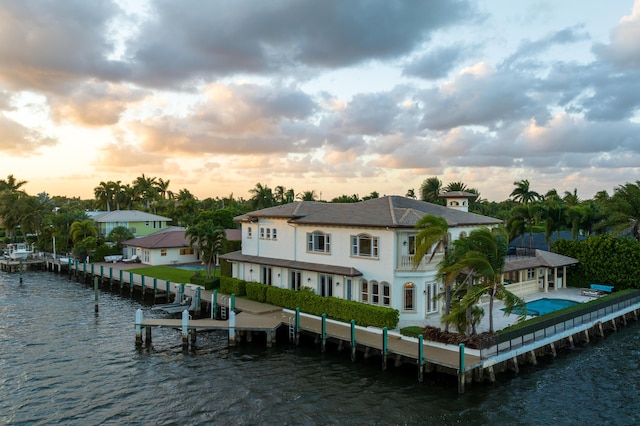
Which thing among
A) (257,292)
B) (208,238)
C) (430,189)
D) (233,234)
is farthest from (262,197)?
(257,292)

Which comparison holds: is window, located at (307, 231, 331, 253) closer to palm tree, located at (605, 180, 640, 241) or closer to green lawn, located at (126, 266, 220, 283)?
green lawn, located at (126, 266, 220, 283)

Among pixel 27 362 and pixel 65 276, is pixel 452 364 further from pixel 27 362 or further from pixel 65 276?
pixel 65 276

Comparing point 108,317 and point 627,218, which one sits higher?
point 627,218

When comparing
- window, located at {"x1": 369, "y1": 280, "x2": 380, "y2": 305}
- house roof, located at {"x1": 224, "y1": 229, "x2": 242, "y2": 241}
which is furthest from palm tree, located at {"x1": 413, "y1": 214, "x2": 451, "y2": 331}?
house roof, located at {"x1": 224, "y1": 229, "x2": 242, "y2": 241}

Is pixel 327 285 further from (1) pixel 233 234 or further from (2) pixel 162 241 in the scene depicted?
(2) pixel 162 241

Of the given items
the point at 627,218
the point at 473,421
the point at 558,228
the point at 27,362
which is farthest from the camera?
the point at 558,228

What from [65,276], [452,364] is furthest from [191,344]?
[65,276]

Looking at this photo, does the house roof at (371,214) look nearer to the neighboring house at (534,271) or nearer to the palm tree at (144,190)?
the neighboring house at (534,271)
